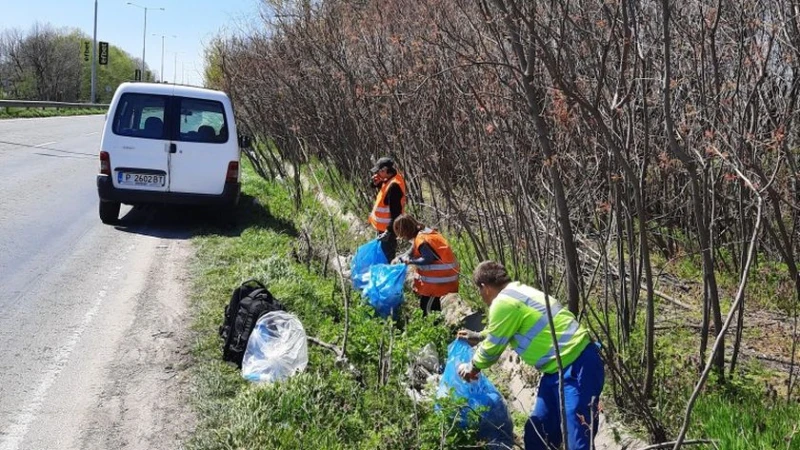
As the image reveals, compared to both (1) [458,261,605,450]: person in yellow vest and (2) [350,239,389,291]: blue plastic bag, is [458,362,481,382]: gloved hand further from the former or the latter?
(2) [350,239,389,291]: blue plastic bag

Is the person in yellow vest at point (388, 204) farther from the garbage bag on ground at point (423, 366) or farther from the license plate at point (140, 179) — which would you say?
the license plate at point (140, 179)

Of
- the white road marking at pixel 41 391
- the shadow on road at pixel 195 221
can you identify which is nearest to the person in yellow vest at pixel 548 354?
the white road marking at pixel 41 391

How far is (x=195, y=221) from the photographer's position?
11.3 m

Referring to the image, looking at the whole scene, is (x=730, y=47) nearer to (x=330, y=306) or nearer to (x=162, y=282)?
(x=330, y=306)

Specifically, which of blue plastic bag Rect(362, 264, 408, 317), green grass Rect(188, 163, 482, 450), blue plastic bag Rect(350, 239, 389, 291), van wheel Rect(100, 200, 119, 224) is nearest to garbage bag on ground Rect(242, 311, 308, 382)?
green grass Rect(188, 163, 482, 450)

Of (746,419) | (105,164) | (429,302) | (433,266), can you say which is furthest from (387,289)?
(105,164)

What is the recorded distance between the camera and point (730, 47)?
5652 mm

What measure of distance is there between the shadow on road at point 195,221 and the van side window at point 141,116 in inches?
51.8

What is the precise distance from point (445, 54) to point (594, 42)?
218 centimetres

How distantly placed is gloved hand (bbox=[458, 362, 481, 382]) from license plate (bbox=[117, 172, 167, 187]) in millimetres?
6840

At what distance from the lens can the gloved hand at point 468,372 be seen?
4441 mm

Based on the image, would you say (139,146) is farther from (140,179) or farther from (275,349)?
(275,349)

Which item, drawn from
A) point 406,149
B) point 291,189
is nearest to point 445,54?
point 406,149

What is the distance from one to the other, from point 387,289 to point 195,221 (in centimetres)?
532
